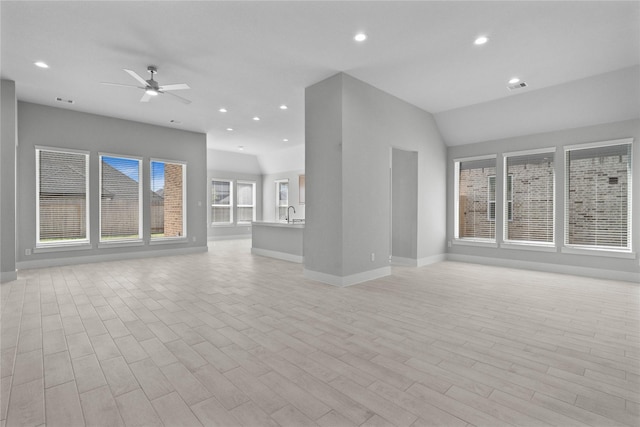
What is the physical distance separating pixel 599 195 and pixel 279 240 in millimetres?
6374

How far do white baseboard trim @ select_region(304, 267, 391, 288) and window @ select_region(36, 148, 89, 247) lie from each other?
527cm

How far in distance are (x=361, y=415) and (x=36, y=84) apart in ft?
22.4

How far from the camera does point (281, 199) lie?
1210cm

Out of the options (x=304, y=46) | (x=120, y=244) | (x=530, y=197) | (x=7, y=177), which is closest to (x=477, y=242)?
(x=530, y=197)

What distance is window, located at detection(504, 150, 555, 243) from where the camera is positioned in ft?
19.3

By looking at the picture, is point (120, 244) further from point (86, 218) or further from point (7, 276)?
point (7, 276)

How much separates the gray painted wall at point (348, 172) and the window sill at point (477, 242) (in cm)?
254

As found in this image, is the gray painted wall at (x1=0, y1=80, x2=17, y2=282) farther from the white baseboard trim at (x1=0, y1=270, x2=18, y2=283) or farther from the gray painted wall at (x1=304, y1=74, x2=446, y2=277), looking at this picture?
the gray painted wall at (x1=304, y1=74, x2=446, y2=277)

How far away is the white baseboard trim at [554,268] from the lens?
5.03 meters

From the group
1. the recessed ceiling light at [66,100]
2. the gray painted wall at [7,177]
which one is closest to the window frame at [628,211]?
the recessed ceiling light at [66,100]

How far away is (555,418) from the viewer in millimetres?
1682

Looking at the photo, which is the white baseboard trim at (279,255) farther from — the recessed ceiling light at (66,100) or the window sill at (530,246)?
the recessed ceiling light at (66,100)

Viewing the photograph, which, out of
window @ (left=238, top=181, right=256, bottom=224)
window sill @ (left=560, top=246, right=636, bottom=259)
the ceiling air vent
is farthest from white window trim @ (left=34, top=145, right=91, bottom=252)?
window sill @ (left=560, top=246, right=636, bottom=259)

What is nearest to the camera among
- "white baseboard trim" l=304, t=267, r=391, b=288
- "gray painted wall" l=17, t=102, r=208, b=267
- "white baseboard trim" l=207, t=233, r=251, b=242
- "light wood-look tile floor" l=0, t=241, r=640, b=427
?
"light wood-look tile floor" l=0, t=241, r=640, b=427
